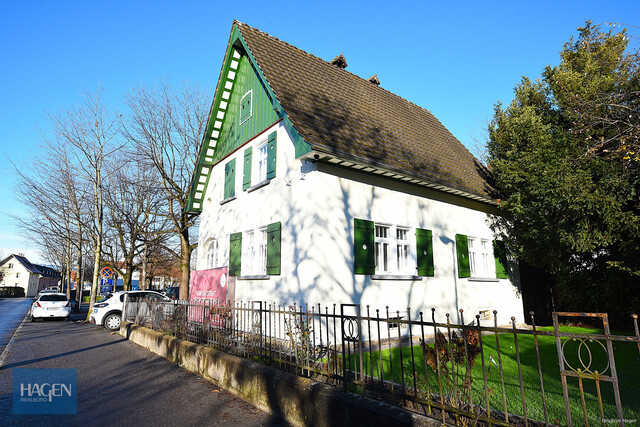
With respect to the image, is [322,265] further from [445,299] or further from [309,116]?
[445,299]

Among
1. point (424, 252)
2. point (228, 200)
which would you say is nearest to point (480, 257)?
point (424, 252)

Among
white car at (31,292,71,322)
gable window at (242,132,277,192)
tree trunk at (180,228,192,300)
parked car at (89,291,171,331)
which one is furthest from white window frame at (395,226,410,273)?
white car at (31,292,71,322)

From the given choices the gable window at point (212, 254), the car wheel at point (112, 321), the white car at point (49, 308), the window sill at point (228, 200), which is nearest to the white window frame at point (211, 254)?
the gable window at point (212, 254)

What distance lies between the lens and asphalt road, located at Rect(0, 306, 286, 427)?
515cm

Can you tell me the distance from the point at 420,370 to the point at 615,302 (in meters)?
10.4

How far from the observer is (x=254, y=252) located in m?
11.8

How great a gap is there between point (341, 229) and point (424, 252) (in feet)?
10.5

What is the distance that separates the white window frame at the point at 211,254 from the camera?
14.5 meters

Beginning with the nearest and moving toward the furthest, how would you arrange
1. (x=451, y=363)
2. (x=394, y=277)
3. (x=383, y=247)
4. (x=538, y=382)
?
(x=451, y=363) < (x=538, y=382) < (x=394, y=277) < (x=383, y=247)

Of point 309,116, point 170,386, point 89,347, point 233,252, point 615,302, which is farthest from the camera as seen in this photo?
point 615,302

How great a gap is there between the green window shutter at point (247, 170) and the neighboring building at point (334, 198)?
0.19 ft

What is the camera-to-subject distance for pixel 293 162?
10.3 meters

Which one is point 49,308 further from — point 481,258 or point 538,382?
point 538,382

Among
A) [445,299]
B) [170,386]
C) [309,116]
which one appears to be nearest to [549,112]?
[445,299]
